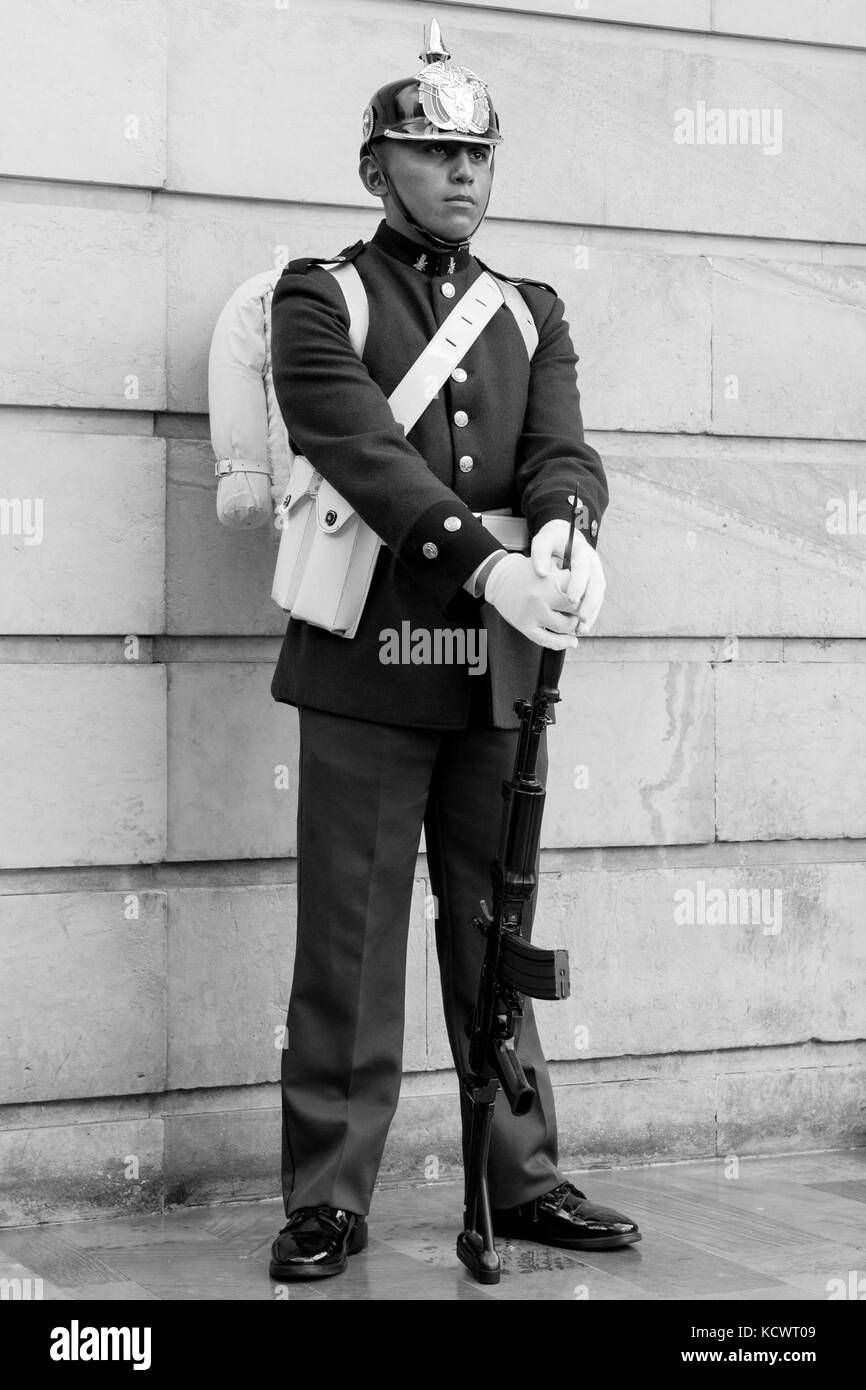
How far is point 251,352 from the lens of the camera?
4.24 metres

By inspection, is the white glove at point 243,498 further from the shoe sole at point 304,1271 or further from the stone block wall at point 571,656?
the shoe sole at point 304,1271

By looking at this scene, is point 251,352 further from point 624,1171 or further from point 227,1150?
A: point 624,1171

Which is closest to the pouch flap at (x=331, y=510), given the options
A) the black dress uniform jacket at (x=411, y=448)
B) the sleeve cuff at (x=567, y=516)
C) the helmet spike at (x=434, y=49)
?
the black dress uniform jacket at (x=411, y=448)

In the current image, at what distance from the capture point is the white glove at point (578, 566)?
3480 millimetres

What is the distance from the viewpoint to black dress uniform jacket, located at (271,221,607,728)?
3646mm

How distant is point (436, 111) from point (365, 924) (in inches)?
66.1

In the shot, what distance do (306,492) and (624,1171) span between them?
2031 millimetres

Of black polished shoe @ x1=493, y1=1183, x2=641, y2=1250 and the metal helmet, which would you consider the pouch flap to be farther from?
black polished shoe @ x1=493, y1=1183, x2=641, y2=1250

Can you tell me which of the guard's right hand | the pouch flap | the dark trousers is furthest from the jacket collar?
the dark trousers

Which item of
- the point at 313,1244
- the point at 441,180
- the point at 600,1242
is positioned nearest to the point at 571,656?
the point at 441,180

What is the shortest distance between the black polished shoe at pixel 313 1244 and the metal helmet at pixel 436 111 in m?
2.06

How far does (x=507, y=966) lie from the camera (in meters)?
3.62

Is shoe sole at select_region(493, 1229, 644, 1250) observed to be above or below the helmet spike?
below

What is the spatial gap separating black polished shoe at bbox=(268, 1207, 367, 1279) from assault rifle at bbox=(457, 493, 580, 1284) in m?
0.26
